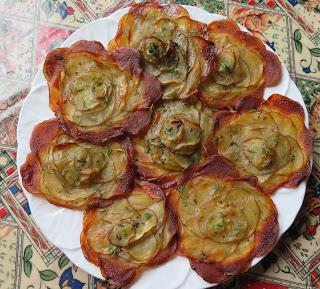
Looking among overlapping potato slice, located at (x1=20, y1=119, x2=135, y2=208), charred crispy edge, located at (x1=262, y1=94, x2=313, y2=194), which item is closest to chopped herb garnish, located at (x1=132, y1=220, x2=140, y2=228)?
overlapping potato slice, located at (x1=20, y1=119, x2=135, y2=208)

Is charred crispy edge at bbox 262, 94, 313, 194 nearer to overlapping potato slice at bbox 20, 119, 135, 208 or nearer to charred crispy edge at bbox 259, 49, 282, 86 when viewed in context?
charred crispy edge at bbox 259, 49, 282, 86

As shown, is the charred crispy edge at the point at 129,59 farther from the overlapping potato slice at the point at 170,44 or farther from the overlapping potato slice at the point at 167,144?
the overlapping potato slice at the point at 167,144

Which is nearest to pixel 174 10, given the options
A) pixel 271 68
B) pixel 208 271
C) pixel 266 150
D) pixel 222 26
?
pixel 222 26

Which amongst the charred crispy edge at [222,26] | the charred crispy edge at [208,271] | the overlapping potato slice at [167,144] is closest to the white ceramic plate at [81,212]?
the charred crispy edge at [208,271]

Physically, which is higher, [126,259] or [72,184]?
[72,184]

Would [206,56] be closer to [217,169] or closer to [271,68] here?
[271,68]

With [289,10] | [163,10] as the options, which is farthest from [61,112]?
[289,10]

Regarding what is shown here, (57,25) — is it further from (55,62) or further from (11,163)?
(11,163)
